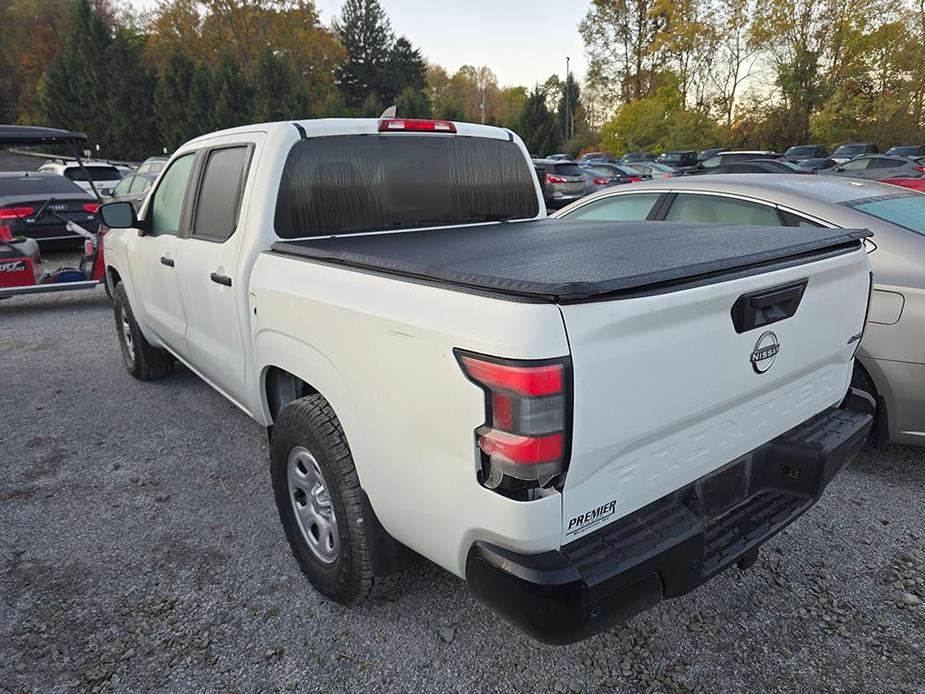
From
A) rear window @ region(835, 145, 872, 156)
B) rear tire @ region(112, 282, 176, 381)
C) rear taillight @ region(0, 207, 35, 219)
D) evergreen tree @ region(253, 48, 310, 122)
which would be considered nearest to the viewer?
rear tire @ region(112, 282, 176, 381)

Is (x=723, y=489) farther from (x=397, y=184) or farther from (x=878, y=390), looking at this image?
(x=397, y=184)

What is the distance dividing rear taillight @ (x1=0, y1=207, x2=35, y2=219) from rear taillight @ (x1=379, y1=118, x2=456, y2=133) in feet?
26.8

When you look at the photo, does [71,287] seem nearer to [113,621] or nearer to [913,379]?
[113,621]

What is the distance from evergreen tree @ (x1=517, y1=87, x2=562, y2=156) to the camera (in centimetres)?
4866

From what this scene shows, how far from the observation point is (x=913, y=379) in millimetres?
3217

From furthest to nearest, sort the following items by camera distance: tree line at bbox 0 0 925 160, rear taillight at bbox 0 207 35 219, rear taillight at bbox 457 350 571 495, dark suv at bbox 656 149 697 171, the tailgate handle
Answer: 1. tree line at bbox 0 0 925 160
2. dark suv at bbox 656 149 697 171
3. rear taillight at bbox 0 207 35 219
4. the tailgate handle
5. rear taillight at bbox 457 350 571 495

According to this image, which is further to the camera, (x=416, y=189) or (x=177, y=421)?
(x=177, y=421)

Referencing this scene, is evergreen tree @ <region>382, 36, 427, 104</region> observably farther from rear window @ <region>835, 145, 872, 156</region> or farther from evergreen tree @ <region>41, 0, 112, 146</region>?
rear window @ <region>835, 145, 872, 156</region>

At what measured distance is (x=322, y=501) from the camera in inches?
100

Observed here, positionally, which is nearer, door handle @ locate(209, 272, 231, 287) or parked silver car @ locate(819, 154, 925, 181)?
door handle @ locate(209, 272, 231, 287)

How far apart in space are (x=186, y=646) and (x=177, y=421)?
2.44 metres

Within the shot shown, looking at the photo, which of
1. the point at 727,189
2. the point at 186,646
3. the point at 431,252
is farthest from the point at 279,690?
the point at 727,189

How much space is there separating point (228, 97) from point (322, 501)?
4587 centimetres

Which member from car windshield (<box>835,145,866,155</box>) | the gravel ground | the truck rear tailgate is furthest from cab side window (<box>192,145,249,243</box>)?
car windshield (<box>835,145,866,155</box>)
